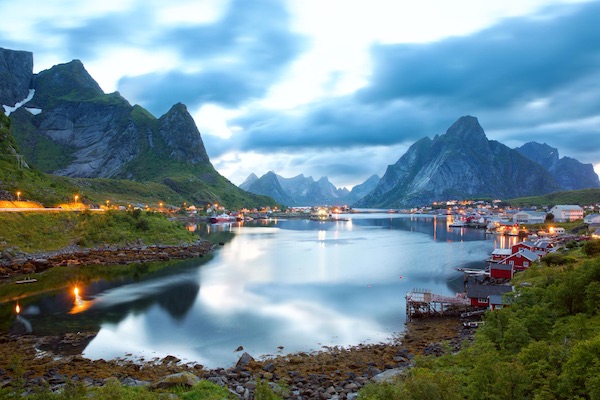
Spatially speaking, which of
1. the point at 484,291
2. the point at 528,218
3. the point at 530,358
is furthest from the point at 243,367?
the point at 528,218

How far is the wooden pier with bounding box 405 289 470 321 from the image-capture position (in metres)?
35.5

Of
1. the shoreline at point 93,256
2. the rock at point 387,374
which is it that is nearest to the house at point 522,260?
the rock at point 387,374

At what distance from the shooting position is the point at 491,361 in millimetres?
14664

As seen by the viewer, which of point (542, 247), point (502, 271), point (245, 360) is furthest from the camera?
point (542, 247)

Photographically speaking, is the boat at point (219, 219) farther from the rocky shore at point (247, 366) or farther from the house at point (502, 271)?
the rocky shore at point (247, 366)

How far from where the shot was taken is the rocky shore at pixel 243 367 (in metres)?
20.4

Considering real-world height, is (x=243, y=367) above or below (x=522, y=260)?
below

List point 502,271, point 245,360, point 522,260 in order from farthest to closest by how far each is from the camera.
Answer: point 522,260 < point 502,271 < point 245,360

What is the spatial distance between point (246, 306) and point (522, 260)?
124 ft

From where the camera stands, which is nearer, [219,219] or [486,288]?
[486,288]

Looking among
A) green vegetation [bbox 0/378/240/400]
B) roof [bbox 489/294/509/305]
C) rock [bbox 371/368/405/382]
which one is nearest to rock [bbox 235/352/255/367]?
green vegetation [bbox 0/378/240/400]

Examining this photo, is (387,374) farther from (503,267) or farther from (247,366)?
(503,267)

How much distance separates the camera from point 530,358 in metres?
14.4

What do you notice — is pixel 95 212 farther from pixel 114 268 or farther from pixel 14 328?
pixel 14 328
